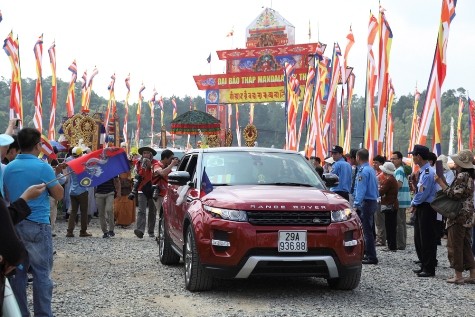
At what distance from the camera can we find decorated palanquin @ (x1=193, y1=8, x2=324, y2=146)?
42.9 metres

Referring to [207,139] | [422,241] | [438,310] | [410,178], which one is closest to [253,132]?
[207,139]

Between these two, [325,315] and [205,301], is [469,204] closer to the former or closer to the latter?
[325,315]

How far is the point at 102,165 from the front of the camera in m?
7.19

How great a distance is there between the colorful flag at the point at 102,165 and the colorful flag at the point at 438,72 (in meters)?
5.77

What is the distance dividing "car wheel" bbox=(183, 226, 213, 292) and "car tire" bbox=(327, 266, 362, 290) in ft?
4.90

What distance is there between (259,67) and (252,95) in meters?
2.25

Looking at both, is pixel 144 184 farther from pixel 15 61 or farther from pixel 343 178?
pixel 15 61

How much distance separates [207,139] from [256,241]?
1113 inches

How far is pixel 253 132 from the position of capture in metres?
33.7

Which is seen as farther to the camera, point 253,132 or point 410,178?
point 253,132

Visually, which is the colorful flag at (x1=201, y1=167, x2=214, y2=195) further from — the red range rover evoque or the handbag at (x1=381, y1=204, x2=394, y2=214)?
the handbag at (x1=381, y1=204, x2=394, y2=214)

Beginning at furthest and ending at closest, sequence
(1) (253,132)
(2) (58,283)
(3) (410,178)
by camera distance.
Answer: (1) (253,132) → (3) (410,178) → (2) (58,283)

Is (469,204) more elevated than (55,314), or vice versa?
(469,204)

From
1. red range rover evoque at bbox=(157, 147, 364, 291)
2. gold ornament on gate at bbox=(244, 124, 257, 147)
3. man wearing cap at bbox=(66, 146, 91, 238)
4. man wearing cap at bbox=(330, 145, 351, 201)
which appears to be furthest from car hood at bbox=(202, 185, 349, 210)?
gold ornament on gate at bbox=(244, 124, 257, 147)
